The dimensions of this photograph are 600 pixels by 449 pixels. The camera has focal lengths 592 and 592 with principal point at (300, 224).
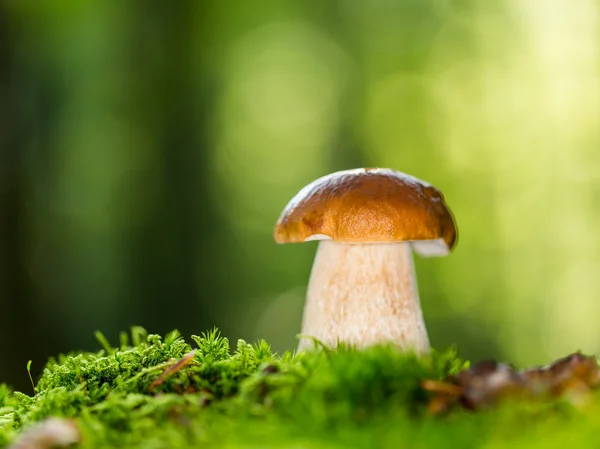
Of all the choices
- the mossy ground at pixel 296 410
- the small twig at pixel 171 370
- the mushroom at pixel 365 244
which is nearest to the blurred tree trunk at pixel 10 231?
the mushroom at pixel 365 244

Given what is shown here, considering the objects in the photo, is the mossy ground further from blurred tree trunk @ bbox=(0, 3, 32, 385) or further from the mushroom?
blurred tree trunk @ bbox=(0, 3, 32, 385)

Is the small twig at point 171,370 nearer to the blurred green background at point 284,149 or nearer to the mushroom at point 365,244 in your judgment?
the mushroom at point 365,244

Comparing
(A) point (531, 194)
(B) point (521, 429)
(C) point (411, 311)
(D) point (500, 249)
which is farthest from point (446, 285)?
(B) point (521, 429)

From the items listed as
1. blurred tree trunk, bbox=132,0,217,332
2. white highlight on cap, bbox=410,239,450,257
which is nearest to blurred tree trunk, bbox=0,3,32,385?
blurred tree trunk, bbox=132,0,217,332

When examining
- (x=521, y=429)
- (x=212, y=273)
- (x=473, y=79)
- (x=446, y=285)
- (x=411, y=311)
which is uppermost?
(x=473, y=79)

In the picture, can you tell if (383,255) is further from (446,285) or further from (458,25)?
(458,25)

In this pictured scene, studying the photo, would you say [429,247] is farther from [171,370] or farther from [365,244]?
[171,370]

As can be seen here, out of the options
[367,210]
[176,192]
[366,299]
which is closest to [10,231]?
[176,192]
